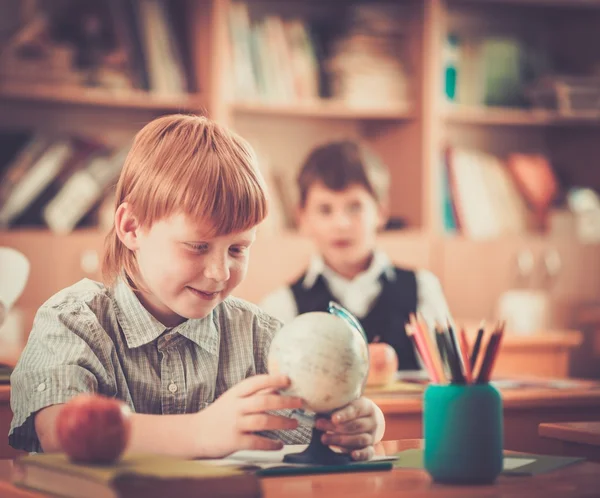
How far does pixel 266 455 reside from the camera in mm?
1174

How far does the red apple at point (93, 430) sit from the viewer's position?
95cm

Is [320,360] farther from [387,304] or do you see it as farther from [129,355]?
[387,304]

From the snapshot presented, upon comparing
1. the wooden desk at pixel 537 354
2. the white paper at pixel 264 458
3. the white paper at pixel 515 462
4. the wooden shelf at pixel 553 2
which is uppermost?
the wooden shelf at pixel 553 2

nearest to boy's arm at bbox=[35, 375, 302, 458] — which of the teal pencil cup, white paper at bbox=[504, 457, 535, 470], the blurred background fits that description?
the teal pencil cup

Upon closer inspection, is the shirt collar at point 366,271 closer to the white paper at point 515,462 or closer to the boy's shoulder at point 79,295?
the boy's shoulder at point 79,295

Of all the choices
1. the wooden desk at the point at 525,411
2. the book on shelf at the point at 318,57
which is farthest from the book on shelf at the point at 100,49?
the wooden desk at the point at 525,411

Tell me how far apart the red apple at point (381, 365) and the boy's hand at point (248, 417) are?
881 mm

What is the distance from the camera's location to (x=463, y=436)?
1.04 metres

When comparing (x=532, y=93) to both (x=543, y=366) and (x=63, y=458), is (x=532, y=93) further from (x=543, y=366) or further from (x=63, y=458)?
(x=63, y=458)

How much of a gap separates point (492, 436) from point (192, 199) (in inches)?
19.2

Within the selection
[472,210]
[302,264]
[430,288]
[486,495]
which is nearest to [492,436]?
[486,495]

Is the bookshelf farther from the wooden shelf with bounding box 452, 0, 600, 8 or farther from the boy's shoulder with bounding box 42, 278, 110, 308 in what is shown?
the boy's shoulder with bounding box 42, 278, 110, 308

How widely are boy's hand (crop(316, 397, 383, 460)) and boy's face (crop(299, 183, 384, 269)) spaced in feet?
Result: 6.10

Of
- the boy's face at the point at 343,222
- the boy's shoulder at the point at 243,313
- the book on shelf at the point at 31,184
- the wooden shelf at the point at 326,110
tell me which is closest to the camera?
the boy's shoulder at the point at 243,313
